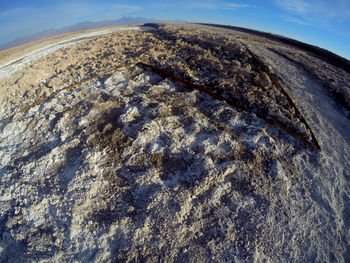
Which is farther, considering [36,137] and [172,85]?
[172,85]

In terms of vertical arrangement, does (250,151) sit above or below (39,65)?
below

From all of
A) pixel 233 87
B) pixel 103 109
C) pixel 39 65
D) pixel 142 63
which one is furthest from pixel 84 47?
pixel 233 87

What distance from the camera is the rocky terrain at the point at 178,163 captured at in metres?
4.33

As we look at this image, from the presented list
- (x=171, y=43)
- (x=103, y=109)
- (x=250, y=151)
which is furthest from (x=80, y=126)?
(x=171, y=43)

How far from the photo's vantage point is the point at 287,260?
4051mm

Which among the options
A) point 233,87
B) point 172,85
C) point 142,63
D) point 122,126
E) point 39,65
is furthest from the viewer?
point 39,65

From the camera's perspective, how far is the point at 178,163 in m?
5.56

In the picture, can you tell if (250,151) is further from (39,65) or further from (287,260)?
(39,65)

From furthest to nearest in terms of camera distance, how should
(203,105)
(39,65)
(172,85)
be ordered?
(39,65) → (172,85) → (203,105)

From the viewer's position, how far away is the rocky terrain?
14.2 feet

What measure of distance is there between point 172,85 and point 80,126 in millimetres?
3560

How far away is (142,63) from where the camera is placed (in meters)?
9.59

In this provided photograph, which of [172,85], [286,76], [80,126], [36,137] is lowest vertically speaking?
[36,137]

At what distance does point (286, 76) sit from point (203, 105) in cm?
394
